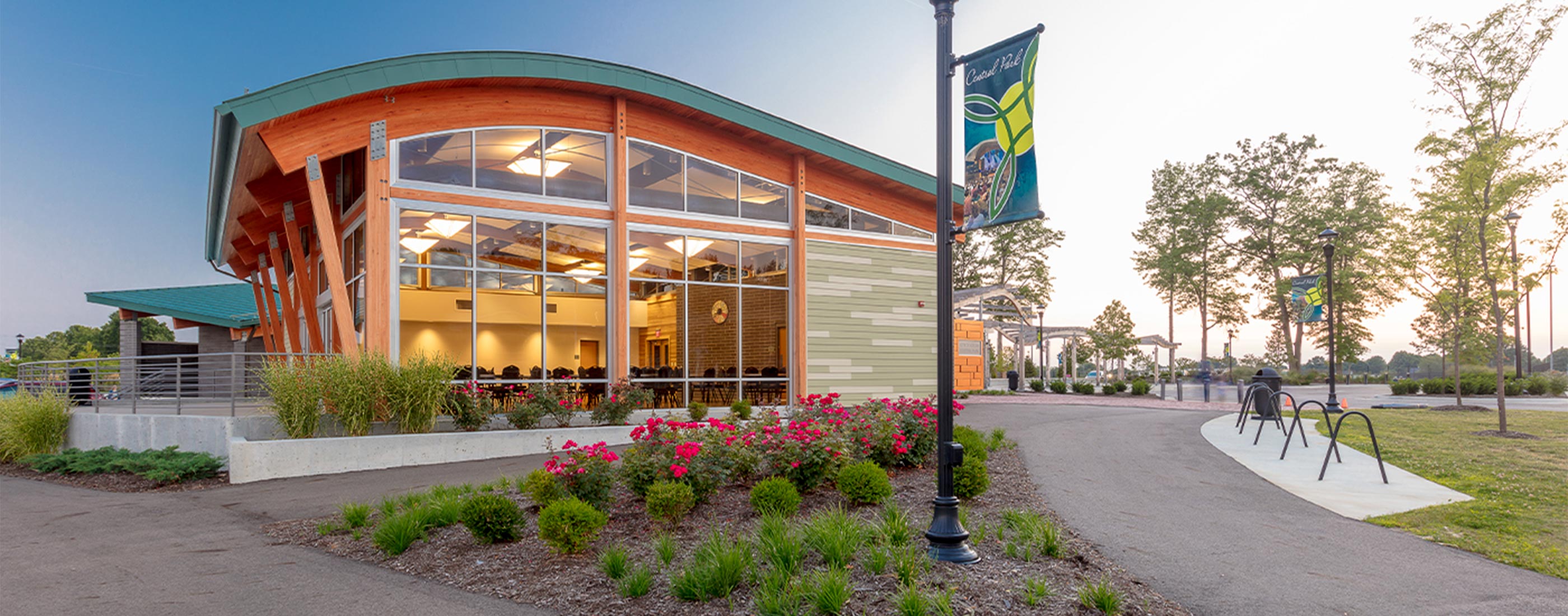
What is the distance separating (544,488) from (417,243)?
885 centimetres

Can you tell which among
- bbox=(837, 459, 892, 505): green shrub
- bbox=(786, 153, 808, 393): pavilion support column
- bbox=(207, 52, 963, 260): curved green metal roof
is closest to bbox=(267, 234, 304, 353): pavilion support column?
bbox=(207, 52, 963, 260): curved green metal roof

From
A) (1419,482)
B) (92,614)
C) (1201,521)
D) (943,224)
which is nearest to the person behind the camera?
(92,614)

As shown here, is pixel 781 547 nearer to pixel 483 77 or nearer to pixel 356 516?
pixel 356 516

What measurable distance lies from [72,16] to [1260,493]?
46.2m

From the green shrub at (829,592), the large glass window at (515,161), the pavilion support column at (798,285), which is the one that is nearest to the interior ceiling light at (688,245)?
the large glass window at (515,161)

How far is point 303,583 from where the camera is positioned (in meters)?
5.21

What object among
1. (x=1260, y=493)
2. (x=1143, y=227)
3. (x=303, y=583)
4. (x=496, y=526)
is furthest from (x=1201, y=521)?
(x=1143, y=227)

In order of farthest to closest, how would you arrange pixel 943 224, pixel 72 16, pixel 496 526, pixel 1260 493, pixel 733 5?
pixel 72 16 → pixel 733 5 → pixel 1260 493 → pixel 496 526 → pixel 943 224

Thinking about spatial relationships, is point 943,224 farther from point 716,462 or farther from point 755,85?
point 755,85

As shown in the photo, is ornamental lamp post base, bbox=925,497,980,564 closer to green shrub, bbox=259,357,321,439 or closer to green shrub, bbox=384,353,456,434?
green shrub, bbox=384,353,456,434

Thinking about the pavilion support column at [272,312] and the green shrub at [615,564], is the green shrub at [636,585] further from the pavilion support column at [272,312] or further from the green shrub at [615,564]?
the pavilion support column at [272,312]

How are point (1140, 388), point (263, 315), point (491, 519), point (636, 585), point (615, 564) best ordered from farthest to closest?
point (1140, 388)
point (263, 315)
point (491, 519)
point (615, 564)
point (636, 585)

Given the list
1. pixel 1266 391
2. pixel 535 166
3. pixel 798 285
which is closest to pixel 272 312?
pixel 535 166

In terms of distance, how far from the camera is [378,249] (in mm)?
12820
